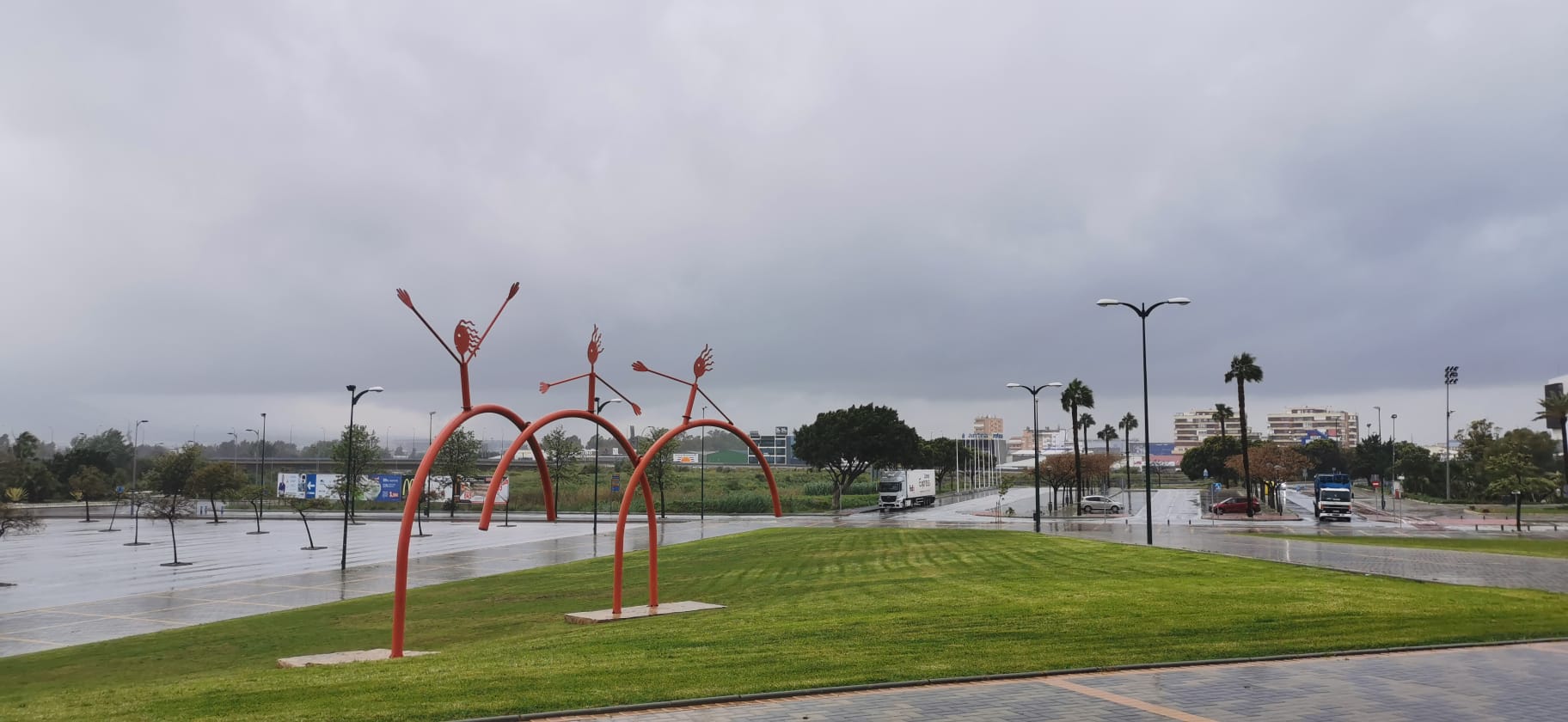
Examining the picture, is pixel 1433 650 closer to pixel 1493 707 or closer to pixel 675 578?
pixel 1493 707

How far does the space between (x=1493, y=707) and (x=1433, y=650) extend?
148 inches

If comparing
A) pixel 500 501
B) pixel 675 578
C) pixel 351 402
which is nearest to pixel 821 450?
pixel 500 501

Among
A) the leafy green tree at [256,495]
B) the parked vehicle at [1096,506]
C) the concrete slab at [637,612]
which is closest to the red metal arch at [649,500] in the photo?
the concrete slab at [637,612]

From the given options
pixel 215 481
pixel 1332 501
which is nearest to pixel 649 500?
pixel 1332 501

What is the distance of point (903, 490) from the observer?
84125 millimetres

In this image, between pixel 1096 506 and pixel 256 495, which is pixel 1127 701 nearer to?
pixel 1096 506

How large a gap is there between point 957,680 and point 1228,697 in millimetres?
3228

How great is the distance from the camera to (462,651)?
15125mm

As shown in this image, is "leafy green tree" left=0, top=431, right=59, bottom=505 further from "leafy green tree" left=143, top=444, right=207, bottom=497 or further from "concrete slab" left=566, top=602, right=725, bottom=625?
"concrete slab" left=566, top=602, right=725, bottom=625

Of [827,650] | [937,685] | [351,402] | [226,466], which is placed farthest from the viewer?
[226,466]

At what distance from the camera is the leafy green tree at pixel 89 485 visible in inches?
3524

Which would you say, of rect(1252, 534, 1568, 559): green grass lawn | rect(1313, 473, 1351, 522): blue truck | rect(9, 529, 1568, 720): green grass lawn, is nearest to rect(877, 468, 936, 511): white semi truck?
rect(1313, 473, 1351, 522): blue truck

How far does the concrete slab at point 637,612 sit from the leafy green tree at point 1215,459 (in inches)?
3508

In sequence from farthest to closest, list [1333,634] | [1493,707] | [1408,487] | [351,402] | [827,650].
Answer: [1408,487]
[351,402]
[1333,634]
[827,650]
[1493,707]
